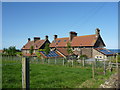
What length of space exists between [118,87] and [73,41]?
3511 centimetres

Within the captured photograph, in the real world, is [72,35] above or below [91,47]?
above

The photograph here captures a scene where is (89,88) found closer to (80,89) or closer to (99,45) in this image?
(80,89)

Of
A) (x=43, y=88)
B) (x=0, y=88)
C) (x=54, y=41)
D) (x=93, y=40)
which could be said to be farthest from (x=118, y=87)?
(x=54, y=41)

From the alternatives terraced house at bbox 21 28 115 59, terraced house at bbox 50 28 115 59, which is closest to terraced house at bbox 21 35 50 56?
terraced house at bbox 21 28 115 59

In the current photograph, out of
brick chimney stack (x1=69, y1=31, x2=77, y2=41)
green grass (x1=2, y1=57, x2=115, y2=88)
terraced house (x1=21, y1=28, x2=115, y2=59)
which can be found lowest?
green grass (x1=2, y1=57, x2=115, y2=88)

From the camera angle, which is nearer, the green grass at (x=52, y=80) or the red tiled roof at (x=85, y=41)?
the green grass at (x=52, y=80)

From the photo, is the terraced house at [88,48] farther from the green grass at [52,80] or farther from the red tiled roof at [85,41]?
the green grass at [52,80]

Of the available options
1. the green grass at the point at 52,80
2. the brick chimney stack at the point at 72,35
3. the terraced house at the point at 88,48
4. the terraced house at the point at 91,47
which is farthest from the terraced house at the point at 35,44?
the green grass at the point at 52,80

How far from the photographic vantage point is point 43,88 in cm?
562

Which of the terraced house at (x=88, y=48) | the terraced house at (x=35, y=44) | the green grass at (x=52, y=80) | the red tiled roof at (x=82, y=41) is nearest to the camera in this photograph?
the green grass at (x=52, y=80)

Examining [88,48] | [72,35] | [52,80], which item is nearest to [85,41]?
[88,48]

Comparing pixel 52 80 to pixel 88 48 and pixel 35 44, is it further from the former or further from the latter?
pixel 35 44

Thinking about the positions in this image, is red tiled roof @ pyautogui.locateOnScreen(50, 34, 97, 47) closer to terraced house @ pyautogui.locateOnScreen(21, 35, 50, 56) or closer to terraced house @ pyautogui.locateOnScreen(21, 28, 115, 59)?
terraced house @ pyautogui.locateOnScreen(21, 28, 115, 59)

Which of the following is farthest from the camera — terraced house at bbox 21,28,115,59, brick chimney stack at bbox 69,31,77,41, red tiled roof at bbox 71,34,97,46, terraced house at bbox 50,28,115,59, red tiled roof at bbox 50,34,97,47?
brick chimney stack at bbox 69,31,77,41
